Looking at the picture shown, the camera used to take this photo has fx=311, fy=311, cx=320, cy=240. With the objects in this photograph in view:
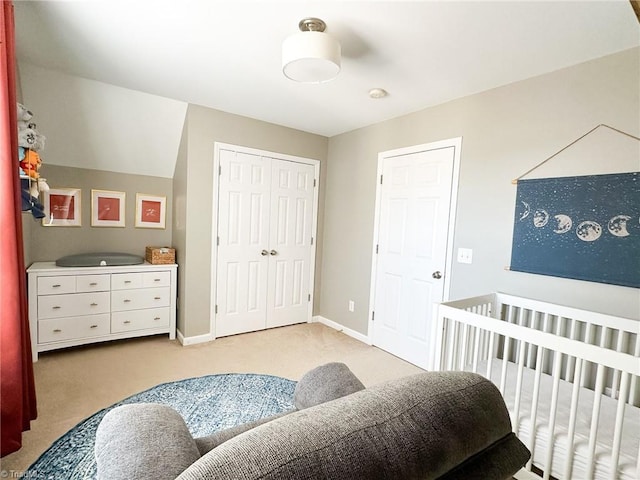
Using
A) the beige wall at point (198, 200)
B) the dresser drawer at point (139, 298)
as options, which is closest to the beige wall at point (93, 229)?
the beige wall at point (198, 200)

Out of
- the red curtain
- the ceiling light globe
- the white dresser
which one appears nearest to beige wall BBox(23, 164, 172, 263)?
the white dresser

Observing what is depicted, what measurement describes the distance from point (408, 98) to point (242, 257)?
232cm

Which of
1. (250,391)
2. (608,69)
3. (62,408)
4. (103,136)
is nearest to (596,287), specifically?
(608,69)

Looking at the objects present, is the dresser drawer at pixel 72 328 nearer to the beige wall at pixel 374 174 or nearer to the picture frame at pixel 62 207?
the beige wall at pixel 374 174

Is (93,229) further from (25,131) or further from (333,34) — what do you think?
(333,34)

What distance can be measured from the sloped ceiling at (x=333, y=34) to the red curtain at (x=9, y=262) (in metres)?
0.49

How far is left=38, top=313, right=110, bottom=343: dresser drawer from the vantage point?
9.04 feet

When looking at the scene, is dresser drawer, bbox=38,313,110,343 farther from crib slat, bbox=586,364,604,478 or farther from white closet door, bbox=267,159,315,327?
crib slat, bbox=586,364,604,478

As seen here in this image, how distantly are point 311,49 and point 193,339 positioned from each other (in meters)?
2.88

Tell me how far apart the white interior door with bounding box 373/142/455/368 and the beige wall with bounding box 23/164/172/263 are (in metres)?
2.56

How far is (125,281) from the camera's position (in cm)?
307

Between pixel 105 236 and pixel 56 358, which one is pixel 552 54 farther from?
pixel 56 358

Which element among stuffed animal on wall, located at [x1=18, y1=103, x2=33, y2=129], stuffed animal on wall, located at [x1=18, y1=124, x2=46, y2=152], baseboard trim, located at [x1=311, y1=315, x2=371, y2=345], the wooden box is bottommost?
baseboard trim, located at [x1=311, y1=315, x2=371, y2=345]

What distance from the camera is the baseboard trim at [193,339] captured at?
10.5 ft
